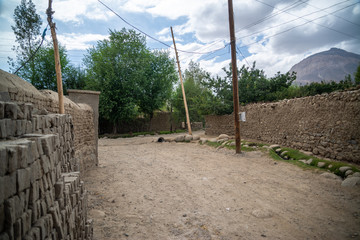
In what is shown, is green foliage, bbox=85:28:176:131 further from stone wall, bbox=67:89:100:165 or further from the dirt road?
the dirt road

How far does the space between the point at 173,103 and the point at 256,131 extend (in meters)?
16.3

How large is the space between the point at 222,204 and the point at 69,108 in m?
5.09

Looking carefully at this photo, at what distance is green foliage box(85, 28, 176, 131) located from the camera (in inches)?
832

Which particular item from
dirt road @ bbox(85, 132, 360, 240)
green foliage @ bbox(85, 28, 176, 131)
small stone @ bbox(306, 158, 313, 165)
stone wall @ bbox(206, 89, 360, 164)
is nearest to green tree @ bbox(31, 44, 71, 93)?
green foliage @ bbox(85, 28, 176, 131)

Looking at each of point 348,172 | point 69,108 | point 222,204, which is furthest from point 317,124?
point 69,108

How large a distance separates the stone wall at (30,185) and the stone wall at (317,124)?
8.59 m

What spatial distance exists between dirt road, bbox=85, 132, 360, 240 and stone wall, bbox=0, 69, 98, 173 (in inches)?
33.4

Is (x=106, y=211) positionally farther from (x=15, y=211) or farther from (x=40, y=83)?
(x=40, y=83)

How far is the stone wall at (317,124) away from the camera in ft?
23.4

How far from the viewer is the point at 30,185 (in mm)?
1617

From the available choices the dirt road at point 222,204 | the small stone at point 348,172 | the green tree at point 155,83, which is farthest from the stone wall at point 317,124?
the green tree at point 155,83

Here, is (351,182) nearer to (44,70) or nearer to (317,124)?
(317,124)

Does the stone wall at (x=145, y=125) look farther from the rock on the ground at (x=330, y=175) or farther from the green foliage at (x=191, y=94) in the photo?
the rock on the ground at (x=330, y=175)

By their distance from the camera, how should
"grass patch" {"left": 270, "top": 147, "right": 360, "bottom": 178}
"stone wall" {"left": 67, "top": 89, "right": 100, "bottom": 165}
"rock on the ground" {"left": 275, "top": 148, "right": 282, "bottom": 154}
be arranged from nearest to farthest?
"grass patch" {"left": 270, "top": 147, "right": 360, "bottom": 178}, "stone wall" {"left": 67, "top": 89, "right": 100, "bottom": 165}, "rock on the ground" {"left": 275, "top": 148, "right": 282, "bottom": 154}
